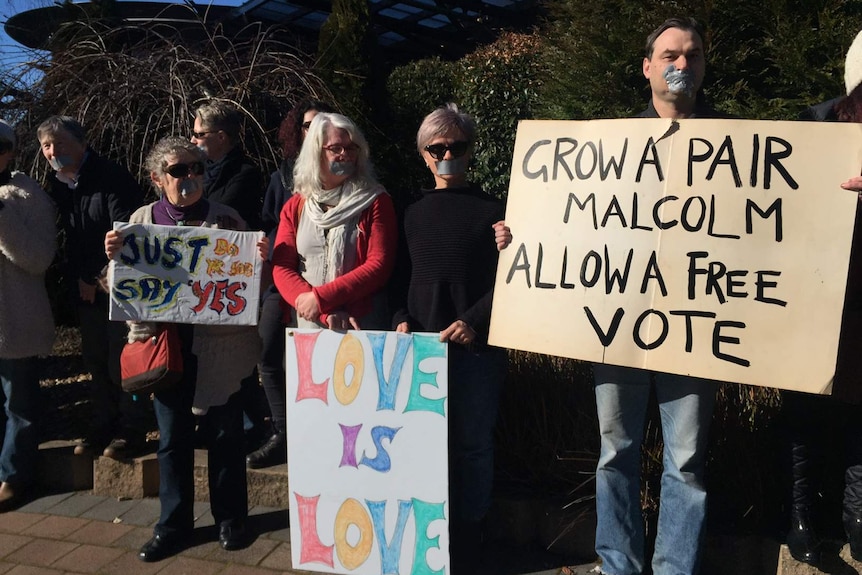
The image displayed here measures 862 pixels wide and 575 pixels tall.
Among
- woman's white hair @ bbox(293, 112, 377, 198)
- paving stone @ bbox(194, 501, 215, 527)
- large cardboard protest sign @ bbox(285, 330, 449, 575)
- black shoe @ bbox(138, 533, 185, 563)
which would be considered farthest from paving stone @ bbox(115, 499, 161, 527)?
woman's white hair @ bbox(293, 112, 377, 198)

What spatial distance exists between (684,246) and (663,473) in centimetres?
84

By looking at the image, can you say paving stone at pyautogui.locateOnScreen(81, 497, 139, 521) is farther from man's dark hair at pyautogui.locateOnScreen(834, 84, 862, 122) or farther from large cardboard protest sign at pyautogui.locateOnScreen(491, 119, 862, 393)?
man's dark hair at pyautogui.locateOnScreen(834, 84, 862, 122)

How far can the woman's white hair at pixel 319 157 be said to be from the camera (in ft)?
8.67

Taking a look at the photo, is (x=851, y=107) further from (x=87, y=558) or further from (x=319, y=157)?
(x=87, y=558)

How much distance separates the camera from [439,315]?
255 centimetres

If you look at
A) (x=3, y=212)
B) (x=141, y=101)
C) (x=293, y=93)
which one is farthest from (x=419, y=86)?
(x=3, y=212)

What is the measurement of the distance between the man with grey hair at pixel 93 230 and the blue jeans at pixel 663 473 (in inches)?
97.1

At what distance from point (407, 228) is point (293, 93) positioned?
3.42 m

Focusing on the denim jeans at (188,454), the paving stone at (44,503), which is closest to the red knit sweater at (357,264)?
the denim jeans at (188,454)

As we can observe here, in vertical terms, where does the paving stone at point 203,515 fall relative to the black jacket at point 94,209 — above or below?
below

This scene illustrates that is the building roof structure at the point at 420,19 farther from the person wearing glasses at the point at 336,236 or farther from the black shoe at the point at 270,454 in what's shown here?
the person wearing glasses at the point at 336,236

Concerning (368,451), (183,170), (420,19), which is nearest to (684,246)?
(368,451)

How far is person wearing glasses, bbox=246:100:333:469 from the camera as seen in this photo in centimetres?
342

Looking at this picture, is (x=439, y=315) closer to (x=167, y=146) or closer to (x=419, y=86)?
(x=167, y=146)
